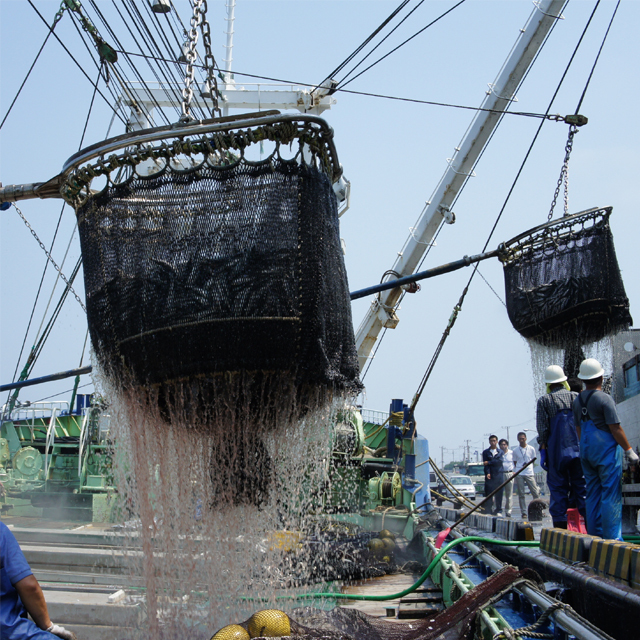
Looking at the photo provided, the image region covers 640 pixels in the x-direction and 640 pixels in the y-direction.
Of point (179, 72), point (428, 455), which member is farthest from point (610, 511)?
point (179, 72)

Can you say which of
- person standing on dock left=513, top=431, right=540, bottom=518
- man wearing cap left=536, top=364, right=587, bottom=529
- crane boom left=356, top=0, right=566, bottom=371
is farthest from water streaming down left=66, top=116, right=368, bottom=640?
crane boom left=356, top=0, right=566, bottom=371

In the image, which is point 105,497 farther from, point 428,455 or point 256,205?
point 256,205

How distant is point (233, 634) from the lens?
11.7 ft

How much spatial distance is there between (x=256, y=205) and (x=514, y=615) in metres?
2.69

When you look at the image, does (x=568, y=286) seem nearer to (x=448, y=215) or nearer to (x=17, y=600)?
(x=17, y=600)

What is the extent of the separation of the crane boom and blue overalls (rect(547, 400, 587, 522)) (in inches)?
258

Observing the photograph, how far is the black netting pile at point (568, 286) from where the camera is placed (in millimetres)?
5992

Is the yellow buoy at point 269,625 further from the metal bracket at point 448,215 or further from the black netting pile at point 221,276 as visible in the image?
the metal bracket at point 448,215

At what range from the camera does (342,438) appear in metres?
10.2

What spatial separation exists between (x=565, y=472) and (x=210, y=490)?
2.90m

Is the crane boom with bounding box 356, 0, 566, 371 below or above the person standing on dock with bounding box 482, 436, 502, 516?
above

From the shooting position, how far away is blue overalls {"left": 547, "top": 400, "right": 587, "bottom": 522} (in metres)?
4.99

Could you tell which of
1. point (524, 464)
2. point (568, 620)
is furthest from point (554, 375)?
point (524, 464)

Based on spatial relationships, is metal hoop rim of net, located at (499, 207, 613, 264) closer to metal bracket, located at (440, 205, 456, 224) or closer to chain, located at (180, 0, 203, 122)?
chain, located at (180, 0, 203, 122)
